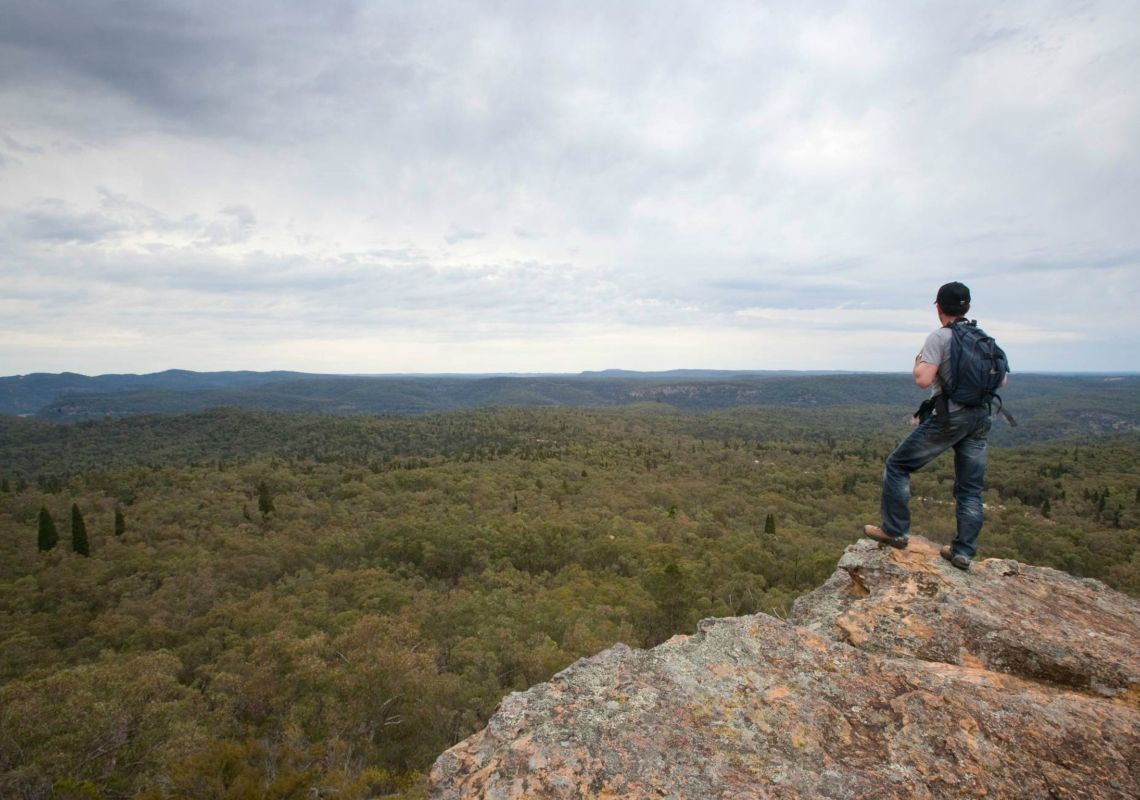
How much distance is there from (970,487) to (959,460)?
1.45 feet

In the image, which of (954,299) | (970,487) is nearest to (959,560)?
(970,487)

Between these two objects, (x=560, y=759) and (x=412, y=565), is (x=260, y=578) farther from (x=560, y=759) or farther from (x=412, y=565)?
(x=560, y=759)

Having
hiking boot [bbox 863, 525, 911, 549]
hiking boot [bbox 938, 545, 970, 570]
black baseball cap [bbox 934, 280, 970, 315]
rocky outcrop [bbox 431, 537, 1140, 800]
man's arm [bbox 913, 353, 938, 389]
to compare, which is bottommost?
rocky outcrop [bbox 431, 537, 1140, 800]

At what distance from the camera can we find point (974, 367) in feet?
20.0

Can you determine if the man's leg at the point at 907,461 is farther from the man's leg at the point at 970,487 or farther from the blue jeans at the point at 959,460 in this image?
the man's leg at the point at 970,487

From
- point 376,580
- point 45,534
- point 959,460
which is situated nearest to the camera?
point 959,460

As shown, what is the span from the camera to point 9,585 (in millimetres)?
38406

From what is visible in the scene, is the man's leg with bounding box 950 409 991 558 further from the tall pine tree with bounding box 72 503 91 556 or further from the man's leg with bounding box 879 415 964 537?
the tall pine tree with bounding box 72 503 91 556

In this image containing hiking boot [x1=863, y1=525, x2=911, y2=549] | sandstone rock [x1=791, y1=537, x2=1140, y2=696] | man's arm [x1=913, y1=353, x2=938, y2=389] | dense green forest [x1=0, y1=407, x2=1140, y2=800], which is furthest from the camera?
dense green forest [x1=0, y1=407, x2=1140, y2=800]

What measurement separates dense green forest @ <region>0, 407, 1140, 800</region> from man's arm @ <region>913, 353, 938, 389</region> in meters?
14.6

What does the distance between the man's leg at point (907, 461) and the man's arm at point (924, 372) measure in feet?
1.83

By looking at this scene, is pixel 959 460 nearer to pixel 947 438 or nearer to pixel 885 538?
pixel 947 438

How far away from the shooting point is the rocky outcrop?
3588mm

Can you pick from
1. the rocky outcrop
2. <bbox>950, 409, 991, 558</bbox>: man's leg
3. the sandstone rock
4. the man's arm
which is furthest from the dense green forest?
the man's arm
